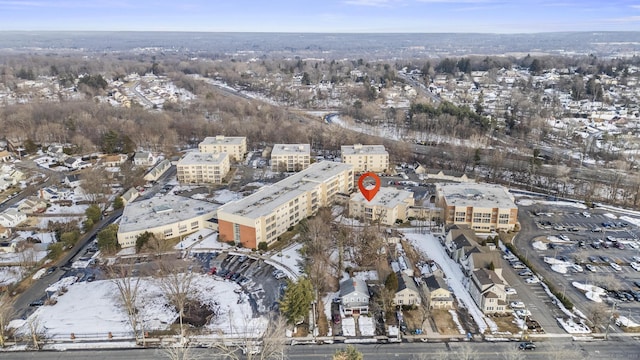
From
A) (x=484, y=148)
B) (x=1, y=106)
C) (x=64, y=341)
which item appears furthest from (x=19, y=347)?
(x=1, y=106)

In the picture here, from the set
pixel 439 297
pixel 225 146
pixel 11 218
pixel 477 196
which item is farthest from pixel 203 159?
pixel 439 297

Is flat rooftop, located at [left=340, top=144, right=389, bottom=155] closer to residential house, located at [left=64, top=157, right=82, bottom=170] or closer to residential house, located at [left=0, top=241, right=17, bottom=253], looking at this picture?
residential house, located at [left=64, top=157, right=82, bottom=170]

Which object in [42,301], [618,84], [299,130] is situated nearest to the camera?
[42,301]

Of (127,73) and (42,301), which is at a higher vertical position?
(127,73)

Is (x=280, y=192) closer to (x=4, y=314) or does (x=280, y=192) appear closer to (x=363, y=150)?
(x=363, y=150)

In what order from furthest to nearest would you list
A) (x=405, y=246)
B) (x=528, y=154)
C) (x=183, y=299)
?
(x=528, y=154) < (x=405, y=246) < (x=183, y=299)

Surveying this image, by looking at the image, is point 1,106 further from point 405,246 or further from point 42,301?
point 405,246

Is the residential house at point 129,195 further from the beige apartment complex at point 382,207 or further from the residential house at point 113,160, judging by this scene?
the beige apartment complex at point 382,207

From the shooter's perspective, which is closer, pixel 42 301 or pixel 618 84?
pixel 42 301
